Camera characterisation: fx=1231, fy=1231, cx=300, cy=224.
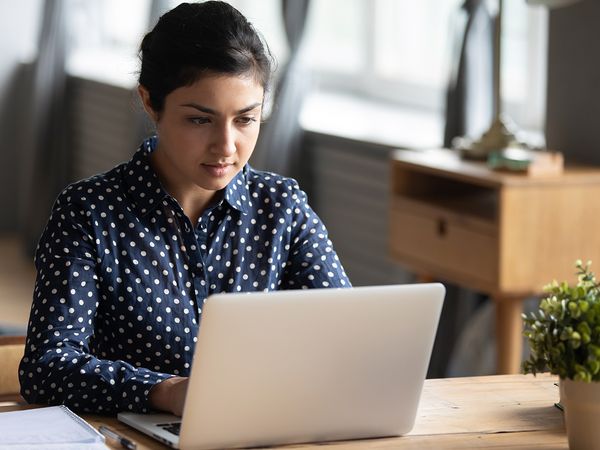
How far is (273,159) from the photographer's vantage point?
4.67m

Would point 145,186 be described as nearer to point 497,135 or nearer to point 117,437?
point 117,437

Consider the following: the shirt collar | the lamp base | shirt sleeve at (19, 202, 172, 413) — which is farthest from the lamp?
shirt sleeve at (19, 202, 172, 413)

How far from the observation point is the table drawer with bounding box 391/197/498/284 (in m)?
3.17

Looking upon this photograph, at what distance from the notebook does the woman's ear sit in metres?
0.54

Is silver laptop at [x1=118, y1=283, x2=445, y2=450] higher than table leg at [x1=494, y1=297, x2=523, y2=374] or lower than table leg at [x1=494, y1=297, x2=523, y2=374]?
higher

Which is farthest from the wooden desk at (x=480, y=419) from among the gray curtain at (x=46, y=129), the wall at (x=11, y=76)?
the wall at (x=11, y=76)

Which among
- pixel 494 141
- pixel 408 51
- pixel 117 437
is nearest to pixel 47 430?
pixel 117 437

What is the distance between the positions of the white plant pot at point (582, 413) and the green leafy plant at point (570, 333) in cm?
2

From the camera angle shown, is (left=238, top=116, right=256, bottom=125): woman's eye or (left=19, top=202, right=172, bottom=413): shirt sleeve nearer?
(left=19, top=202, right=172, bottom=413): shirt sleeve

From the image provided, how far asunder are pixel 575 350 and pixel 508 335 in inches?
71.1

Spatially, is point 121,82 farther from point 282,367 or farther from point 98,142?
point 282,367

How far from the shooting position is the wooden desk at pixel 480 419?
1588mm

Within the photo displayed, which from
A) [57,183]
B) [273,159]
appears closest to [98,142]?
[57,183]

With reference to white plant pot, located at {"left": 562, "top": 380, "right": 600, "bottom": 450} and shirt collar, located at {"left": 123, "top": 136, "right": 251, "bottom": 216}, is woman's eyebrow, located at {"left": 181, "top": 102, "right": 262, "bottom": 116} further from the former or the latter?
white plant pot, located at {"left": 562, "top": 380, "right": 600, "bottom": 450}
